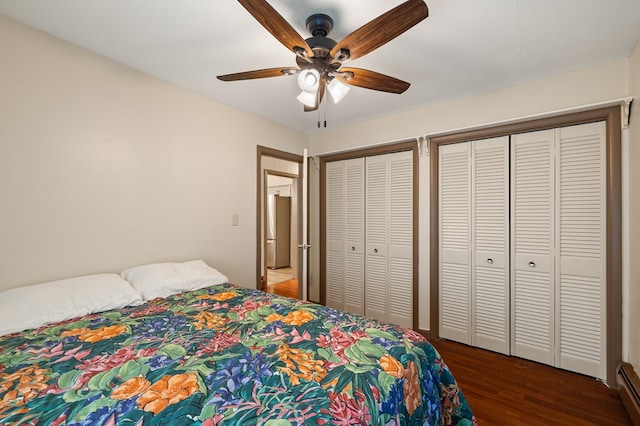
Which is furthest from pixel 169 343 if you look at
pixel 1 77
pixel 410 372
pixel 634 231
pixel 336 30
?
pixel 634 231

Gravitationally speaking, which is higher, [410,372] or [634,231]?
[634,231]

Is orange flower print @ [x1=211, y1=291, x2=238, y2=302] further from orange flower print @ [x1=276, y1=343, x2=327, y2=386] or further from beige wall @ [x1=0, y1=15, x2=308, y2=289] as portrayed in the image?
orange flower print @ [x1=276, y1=343, x2=327, y2=386]

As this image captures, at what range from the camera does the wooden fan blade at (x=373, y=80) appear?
1675mm

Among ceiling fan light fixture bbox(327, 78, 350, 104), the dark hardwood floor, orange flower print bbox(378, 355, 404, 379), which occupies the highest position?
ceiling fan light fixture bbox(327, 78, 350, 104)

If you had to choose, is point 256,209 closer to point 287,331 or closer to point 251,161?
point 251,161

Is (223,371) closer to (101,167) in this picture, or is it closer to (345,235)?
(101,167)

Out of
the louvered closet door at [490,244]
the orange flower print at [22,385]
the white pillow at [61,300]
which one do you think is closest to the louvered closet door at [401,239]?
the louvered closet door at [490,244]

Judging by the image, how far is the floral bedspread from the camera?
2.79 feet

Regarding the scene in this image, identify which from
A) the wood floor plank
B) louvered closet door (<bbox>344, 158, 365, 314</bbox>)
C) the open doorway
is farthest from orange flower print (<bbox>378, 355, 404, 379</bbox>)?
the open doorway

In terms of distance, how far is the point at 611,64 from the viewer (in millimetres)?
2035

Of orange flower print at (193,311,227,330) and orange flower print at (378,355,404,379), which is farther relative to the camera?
orange flower print at (193,311,227,330)

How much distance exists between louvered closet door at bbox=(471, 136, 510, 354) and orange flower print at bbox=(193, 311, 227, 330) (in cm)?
229

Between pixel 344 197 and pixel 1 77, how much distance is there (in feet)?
9.58

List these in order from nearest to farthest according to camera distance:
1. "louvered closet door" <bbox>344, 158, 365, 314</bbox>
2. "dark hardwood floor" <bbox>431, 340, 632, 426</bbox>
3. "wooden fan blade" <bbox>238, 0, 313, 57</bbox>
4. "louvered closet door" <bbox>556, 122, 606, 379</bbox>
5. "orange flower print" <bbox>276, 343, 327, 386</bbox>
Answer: "orange flower print" <bbox>276, 343, 327, 386</bbox> → "wooden fan blade" <bbox>238, 0, 313, 57</bbox> → "dark hardwood floor" <bbox>431, 340, 632, 426</bbox> → "louvered closet door" <bbox>556, 122, 606, 379</bbox> → "louvered closet door" <bbox>344, 158, 365, 314</bbox>
